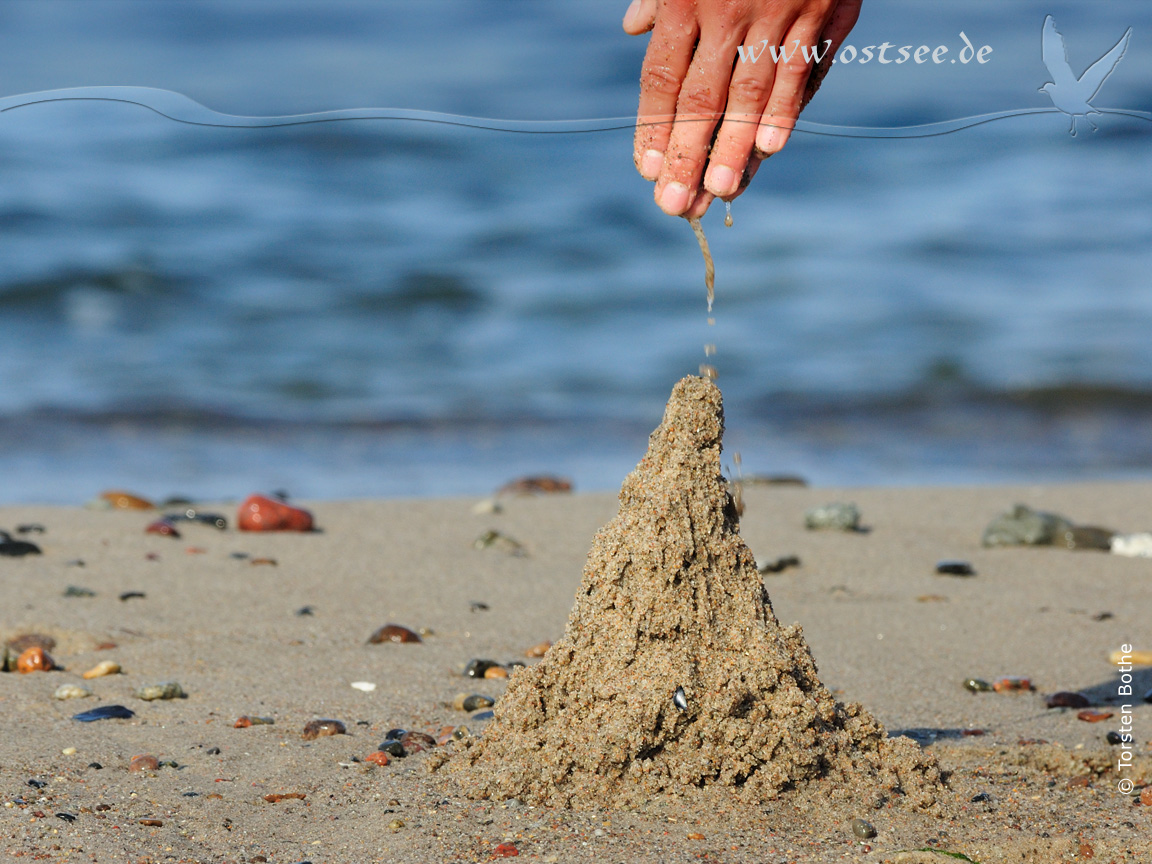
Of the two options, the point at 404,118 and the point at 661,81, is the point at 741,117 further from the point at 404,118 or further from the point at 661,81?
the point at 404,118

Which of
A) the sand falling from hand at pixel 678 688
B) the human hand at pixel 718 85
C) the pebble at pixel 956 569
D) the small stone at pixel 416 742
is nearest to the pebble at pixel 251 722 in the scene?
the small stone at pixel 416 742

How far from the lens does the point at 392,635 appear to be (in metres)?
3.57

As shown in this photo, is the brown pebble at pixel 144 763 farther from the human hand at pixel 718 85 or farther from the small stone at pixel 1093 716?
the small stone at pixel 1093 716

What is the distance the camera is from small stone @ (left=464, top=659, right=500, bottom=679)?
10.6 feet

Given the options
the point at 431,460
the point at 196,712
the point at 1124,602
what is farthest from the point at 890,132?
the point at 431,460

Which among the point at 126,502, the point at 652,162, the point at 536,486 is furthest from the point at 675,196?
the point at 536,486

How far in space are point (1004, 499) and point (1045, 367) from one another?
4.70 meters

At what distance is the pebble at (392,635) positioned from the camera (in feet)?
11.7

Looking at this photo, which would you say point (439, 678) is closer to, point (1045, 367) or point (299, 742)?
point (299, 742)

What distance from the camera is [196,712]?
284 centimetres

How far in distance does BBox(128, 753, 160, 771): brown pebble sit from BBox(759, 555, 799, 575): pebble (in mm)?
2554

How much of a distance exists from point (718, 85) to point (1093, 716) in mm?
1944

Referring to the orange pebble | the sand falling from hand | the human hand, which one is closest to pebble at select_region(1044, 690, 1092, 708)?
the sand falling from hand

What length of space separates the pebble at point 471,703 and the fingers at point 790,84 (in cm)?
160
